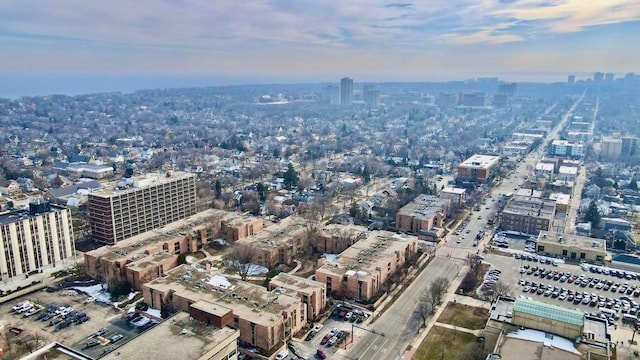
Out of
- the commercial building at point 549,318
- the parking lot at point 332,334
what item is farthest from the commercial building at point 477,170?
the parking lot at point 332,334

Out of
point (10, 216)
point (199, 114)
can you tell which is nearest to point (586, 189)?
point (10, 216)

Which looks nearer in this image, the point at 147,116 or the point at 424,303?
the point at 424,303

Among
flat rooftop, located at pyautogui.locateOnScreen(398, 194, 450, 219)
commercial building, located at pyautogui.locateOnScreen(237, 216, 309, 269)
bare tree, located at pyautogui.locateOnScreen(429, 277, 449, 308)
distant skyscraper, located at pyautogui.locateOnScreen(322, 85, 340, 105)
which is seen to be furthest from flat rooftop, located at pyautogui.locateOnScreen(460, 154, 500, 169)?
distant skyscraper, located at pyautogui.locateOnScreen(322, 85, 340, 105)

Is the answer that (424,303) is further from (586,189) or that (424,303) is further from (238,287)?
(586,189)

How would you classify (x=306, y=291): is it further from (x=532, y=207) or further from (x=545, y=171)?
(x=545, y=171)

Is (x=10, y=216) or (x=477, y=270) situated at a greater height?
(x=10, y=216)

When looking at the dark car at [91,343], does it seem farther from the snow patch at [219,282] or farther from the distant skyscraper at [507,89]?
the distant skyscraper at [507,89]

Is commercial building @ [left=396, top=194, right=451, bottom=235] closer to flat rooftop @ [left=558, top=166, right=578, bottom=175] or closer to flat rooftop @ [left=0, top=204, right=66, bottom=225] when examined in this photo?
flat rooftop @ [left=558, top=166, right=578, bottom=175]
